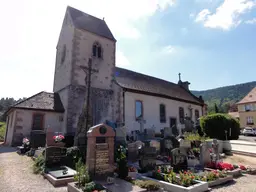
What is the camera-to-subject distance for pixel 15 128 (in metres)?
13.3

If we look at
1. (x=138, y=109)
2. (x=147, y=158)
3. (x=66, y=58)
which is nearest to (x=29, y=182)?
(x=147, y=158)

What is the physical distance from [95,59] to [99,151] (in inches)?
500

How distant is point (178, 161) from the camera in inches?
290

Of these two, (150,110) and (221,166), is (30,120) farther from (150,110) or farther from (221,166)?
(221,166)

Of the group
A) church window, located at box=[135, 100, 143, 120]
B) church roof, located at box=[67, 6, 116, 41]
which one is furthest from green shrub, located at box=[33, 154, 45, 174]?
church roof, located at box=[67, 6, 116, 41]

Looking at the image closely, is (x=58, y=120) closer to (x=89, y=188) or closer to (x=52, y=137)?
(x=52, y=137)

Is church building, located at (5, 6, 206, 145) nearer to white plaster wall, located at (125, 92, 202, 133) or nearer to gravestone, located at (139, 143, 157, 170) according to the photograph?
white plaster wall, located at (125, 92, 202, 133)

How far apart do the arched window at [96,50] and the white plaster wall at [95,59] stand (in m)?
0.31

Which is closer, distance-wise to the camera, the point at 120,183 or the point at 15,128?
the point at 120,183

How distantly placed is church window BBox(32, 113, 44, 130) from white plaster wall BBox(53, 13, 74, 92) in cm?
348

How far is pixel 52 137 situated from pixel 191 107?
19702mm

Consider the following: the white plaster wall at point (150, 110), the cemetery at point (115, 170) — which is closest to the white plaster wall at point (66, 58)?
the white plaster wall at point (150, 110)

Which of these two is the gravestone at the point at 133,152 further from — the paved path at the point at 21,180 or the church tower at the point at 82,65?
the church tower at the point at 82,65

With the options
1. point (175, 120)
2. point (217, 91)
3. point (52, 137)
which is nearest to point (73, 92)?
point (52, 137)
